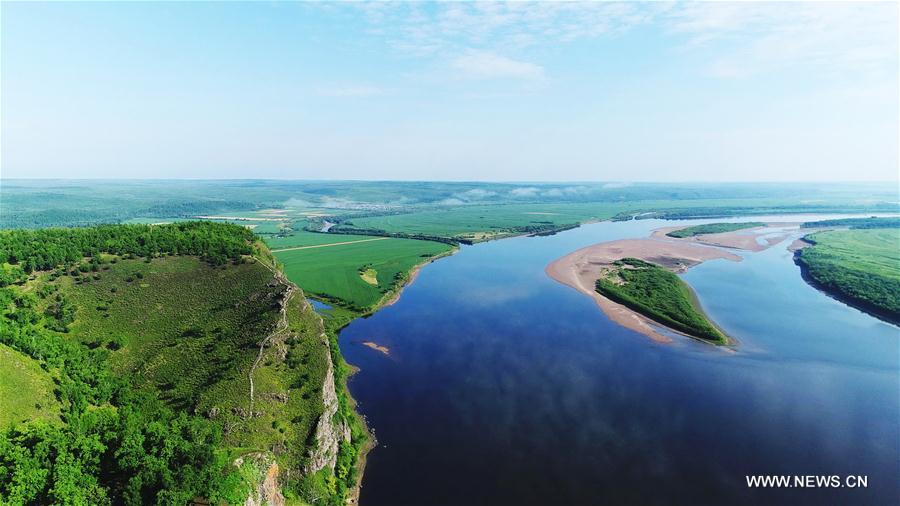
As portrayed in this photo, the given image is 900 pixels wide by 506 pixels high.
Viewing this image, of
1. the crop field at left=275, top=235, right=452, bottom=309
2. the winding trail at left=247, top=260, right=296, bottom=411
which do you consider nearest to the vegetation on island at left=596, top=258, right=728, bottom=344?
the crop field at left=275, top=235, right=452, bottom=309

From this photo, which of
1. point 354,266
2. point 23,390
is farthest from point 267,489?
point 354,266

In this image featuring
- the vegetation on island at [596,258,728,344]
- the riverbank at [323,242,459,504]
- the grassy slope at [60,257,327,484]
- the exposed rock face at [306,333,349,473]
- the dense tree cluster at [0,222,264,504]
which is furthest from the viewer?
the vegetation on island at [596,258,728,344]

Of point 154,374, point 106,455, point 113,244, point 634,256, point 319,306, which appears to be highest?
point 113,244

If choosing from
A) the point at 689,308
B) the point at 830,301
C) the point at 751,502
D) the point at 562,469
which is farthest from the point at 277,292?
the point at 830,301

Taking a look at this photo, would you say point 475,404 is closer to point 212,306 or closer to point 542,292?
point 212,306

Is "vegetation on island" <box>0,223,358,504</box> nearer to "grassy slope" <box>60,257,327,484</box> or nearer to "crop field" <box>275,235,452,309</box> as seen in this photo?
"grassy slope" <box>60,257,327,484</box>

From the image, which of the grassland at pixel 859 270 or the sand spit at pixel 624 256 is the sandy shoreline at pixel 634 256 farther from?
the grassland at pixel 859 270

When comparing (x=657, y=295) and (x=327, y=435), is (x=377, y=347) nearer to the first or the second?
(x=327, y=435)
